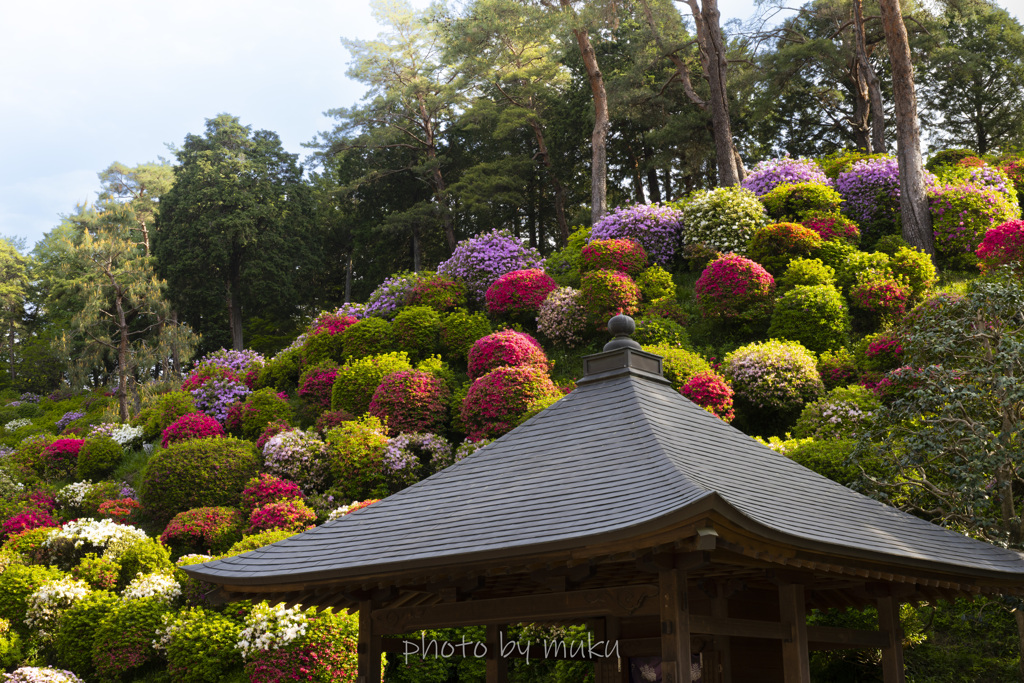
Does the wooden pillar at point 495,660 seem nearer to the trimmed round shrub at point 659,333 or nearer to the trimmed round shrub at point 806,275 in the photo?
the trimmed round shrub at point 659,333

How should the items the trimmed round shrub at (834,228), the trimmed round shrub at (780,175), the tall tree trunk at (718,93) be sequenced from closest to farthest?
1. the trimmed round shrub at (834,228)
2. the trimmed round shrub at (780,175)
3. the tall tree trunk at (718,93)

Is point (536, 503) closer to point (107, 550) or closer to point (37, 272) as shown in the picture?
point (107, 550)

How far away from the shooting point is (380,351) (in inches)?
741

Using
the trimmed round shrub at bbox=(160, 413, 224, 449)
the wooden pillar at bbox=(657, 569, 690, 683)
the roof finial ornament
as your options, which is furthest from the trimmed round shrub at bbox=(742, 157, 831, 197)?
the wooden pillar at bbox=(657, 569, 690, 683)

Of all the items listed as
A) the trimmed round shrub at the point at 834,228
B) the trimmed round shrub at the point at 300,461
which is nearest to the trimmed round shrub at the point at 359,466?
the trimmed round shrub at the point at 300,461

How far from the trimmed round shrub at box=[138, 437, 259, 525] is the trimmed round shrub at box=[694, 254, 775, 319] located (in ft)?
31.4

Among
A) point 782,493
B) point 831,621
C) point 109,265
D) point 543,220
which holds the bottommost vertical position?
point 831,621

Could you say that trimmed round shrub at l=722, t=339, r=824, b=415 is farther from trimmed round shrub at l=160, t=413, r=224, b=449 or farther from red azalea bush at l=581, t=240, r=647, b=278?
trimmed round shrub at l=160, t=413, r=224, b=449

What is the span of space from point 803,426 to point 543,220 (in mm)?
19750

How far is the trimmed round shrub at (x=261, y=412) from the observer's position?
1850cm

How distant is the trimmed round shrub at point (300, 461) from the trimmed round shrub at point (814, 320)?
877 centimetres

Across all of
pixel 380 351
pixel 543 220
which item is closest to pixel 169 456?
pixel 380 351

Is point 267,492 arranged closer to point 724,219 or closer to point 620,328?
point 620,328

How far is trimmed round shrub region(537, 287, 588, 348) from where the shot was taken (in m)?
18.0
